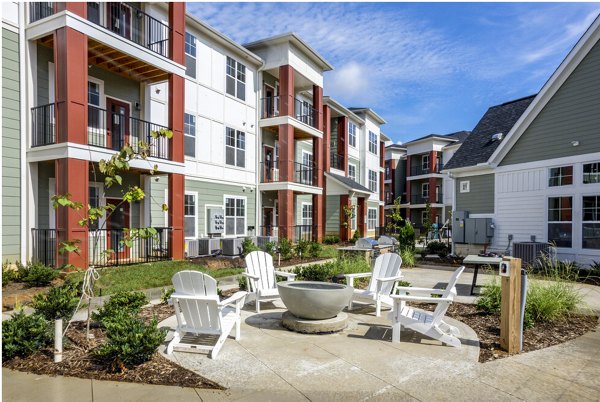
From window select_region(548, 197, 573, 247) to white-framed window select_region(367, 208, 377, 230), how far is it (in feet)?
66.3

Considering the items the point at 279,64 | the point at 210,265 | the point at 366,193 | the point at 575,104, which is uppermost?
the point at 279,64

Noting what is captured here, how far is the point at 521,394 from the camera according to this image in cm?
385

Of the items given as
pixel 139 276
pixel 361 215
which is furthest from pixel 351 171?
pixel 139 276

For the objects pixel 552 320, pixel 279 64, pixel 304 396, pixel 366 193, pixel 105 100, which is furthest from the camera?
pixel 366 193

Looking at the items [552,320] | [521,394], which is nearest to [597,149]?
[552,320]

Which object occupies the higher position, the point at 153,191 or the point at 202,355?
the point at 153,191

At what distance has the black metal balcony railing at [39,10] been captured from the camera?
10931 millimetres

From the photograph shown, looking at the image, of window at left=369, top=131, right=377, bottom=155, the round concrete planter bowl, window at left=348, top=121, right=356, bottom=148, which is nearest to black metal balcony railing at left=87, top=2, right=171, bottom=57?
the round concrete planter bowl

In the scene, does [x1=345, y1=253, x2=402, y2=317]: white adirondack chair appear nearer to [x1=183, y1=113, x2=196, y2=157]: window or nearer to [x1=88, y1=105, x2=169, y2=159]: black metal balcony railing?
[x1=88, y1=105, x2=169, y2=159]: black metal balcony railing

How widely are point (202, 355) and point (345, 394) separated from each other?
1.97 metres

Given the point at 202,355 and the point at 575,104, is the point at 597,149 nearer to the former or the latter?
the point at 575,104

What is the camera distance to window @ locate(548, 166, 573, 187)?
41.5 feet

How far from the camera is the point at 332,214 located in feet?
90.7

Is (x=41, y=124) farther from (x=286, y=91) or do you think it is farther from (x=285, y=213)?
(x=286, y=91)
